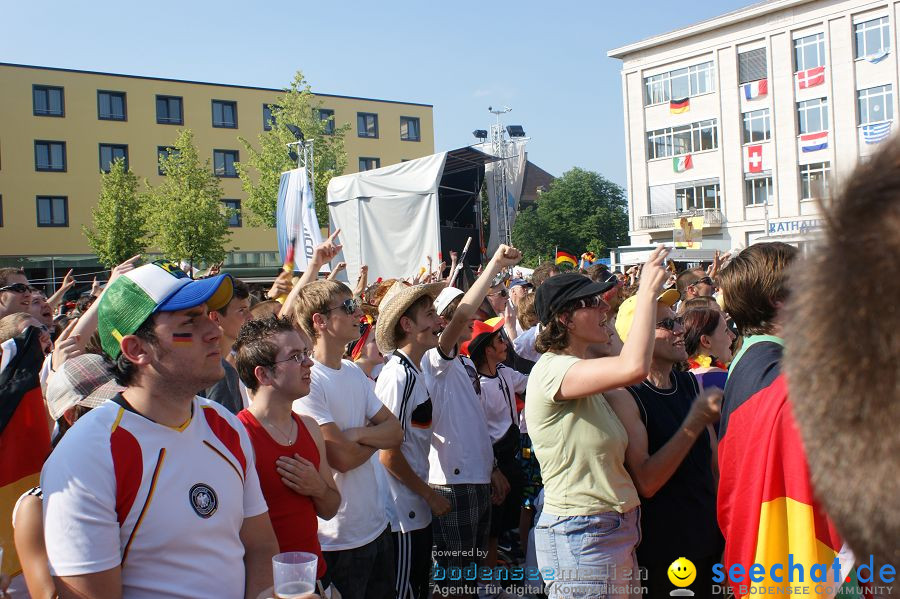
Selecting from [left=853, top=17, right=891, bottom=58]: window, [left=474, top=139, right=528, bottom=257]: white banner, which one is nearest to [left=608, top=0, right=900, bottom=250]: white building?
[left=853, top=17, right=891, bottom=58]: window

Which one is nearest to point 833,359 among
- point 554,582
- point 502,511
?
point 554,582

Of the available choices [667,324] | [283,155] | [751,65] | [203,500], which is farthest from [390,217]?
[751,65]

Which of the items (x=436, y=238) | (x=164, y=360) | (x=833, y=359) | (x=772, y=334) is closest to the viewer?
(x=833, y=359)

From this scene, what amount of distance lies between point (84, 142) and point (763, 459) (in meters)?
46.1

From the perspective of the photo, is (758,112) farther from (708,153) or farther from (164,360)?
(164,360)

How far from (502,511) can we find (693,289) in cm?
421

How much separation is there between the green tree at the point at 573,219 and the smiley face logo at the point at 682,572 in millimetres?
68096

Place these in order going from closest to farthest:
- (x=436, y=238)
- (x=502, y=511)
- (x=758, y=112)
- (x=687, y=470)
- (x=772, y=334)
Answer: (x=772, y=334), (x=687, y=470), (x=502, y=511), (x=436, y=238), (x=758, y=112)

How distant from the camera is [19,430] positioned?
11.3 ft

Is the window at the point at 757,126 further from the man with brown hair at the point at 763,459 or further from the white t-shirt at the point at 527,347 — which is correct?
the man with brown hair at the point at 763,459

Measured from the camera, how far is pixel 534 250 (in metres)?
72.8

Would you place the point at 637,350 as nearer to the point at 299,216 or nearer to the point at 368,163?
the point at 299,216

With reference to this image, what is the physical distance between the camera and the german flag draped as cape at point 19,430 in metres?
3.35

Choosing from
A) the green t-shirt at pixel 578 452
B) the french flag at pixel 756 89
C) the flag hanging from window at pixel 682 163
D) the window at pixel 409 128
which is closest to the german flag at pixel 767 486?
the green t-shirt at pixel 578 452
